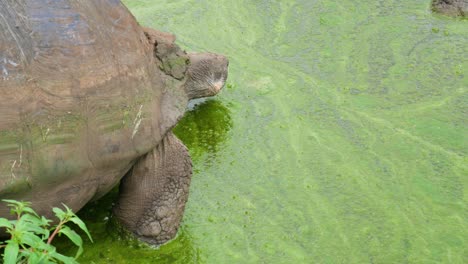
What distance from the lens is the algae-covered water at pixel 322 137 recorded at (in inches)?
→ 146

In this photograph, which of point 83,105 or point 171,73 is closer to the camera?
point 83,105

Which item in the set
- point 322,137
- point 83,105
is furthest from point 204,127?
point 83,105

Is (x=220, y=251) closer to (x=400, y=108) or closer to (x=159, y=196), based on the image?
(x=159, y=196)

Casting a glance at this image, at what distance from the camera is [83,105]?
9.70ft

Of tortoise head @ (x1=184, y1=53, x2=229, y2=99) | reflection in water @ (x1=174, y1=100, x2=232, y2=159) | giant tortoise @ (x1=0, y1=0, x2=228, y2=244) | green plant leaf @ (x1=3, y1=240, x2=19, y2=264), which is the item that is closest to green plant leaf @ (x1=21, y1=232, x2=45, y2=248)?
green plant leaf @ (x1=3, y1=240, x2=19, y2=264)

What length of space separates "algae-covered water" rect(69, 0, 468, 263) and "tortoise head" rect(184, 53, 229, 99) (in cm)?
21

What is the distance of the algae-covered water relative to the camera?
3.71 m

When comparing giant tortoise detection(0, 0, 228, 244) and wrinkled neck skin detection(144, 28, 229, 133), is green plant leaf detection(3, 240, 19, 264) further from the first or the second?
wrinkled neck skin detection(144, 28, 229, 133)

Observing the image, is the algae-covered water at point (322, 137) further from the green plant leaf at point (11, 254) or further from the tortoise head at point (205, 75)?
the green plant leaf at point (11, 254)

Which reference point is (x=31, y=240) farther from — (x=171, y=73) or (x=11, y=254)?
(x=171, y=73)

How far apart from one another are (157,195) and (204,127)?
1.05m

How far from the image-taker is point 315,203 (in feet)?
13.0

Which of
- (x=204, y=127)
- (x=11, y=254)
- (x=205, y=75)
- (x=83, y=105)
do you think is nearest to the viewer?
(x=11, y=254)

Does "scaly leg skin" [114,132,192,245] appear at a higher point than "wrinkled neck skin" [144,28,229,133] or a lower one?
lower
